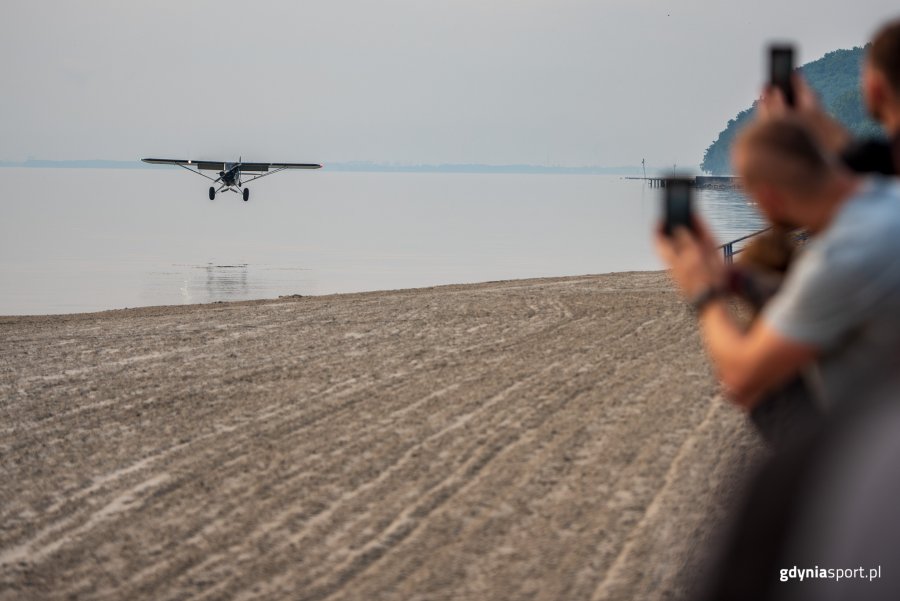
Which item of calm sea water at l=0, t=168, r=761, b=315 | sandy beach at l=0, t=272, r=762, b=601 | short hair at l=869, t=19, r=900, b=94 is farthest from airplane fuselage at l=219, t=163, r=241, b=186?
short hair at l=869, t=19, r=900, b=94

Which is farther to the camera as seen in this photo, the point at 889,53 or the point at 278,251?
the point at 278,251

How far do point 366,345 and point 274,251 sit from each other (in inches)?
1350

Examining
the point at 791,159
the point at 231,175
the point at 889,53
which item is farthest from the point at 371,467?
the point at 231,175

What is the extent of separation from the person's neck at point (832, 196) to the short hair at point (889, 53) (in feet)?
1.43

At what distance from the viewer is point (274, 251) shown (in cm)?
4525

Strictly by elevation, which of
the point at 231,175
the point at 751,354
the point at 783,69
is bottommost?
the point at 751,354

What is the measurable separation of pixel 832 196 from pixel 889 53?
0.52 m

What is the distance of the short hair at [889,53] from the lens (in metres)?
2.56

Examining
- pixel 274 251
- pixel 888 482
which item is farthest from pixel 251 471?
pixel 274 251

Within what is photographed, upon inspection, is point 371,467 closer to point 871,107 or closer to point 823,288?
point 871,107

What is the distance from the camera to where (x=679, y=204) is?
8.19 feet

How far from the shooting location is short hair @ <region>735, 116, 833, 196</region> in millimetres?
2262

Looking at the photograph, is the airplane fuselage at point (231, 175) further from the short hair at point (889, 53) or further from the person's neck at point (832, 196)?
the person's neck at point (832, 196)

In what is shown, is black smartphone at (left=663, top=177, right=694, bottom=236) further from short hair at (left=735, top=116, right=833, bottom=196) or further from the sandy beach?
the sandy beach
